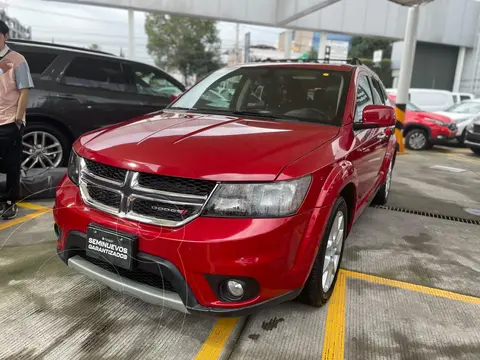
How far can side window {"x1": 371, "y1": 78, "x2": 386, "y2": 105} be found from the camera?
4141mm

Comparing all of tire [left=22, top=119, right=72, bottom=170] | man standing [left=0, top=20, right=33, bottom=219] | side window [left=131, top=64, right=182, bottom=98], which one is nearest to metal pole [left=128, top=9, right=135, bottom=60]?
side window [left=131, top=64, right=182, bottom=98]

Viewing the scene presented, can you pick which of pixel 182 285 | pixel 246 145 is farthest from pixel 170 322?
pixel 246 145

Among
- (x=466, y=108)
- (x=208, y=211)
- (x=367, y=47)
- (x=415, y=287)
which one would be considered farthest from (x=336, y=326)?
(x=367, y=47)

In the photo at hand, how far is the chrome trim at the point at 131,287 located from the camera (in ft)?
6.66

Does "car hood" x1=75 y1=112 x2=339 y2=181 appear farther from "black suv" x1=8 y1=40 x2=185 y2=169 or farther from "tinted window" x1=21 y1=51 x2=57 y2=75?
"tinted window" x1=21 y1=51 x2=57 y2=75

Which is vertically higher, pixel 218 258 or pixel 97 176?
pixel 97 176

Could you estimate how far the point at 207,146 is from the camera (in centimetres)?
224

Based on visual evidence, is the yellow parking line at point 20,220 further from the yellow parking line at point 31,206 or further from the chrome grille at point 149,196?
the chrome grille at point 149,196

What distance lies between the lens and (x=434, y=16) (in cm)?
2080

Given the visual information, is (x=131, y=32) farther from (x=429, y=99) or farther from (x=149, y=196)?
(x=149, y=196)

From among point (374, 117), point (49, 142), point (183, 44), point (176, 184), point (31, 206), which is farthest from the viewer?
point (183, 44)

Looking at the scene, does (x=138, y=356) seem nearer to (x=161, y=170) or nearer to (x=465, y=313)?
(x=161, y=170)

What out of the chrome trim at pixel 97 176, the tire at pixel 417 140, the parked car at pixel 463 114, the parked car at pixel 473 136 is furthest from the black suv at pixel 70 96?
the parked car at pixel 463 114

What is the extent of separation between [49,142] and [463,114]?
11.4m
